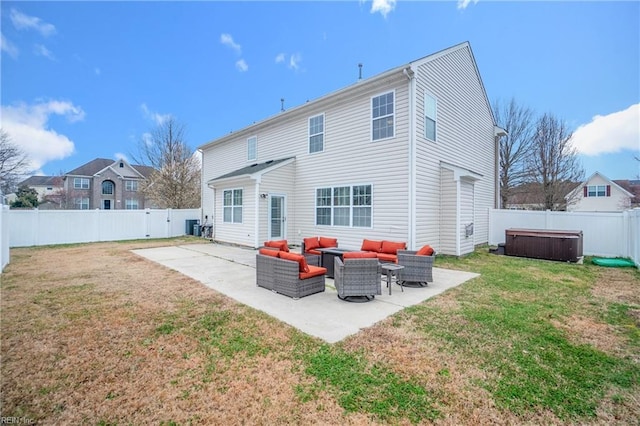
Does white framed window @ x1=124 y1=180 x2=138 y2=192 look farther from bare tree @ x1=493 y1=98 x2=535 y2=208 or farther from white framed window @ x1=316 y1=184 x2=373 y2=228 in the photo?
bare tree @ x1=493 y1=98 x2=535 y2=208

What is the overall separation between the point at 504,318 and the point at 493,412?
2.63 m

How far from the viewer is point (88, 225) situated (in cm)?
1547

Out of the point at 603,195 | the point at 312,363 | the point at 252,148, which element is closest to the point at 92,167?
the point at 252,148

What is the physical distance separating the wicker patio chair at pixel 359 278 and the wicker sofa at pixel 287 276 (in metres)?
0.71

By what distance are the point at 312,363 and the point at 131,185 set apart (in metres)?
43.9

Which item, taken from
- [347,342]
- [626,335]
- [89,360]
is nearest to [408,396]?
[347,342]

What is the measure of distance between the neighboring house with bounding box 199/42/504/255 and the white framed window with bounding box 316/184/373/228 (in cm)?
4

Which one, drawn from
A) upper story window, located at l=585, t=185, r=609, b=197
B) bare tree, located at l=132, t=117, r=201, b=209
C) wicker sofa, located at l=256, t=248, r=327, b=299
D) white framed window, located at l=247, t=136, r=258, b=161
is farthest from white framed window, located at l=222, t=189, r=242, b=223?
upper story window, located at l=585, t=185, r=609, b=197

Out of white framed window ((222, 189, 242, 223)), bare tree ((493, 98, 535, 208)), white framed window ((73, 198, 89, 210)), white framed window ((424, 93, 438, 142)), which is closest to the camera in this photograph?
white framed window ((424, 93, 438, 142))

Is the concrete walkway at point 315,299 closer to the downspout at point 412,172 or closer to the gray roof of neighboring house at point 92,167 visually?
the downspout at point 412,172

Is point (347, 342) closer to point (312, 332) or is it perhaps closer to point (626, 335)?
point (312, 332)

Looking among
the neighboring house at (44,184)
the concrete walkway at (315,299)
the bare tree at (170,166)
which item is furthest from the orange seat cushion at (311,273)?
the neighboring house at (44,184)

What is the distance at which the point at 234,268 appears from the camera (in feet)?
28.1

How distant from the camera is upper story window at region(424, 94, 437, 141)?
32.8 feet
